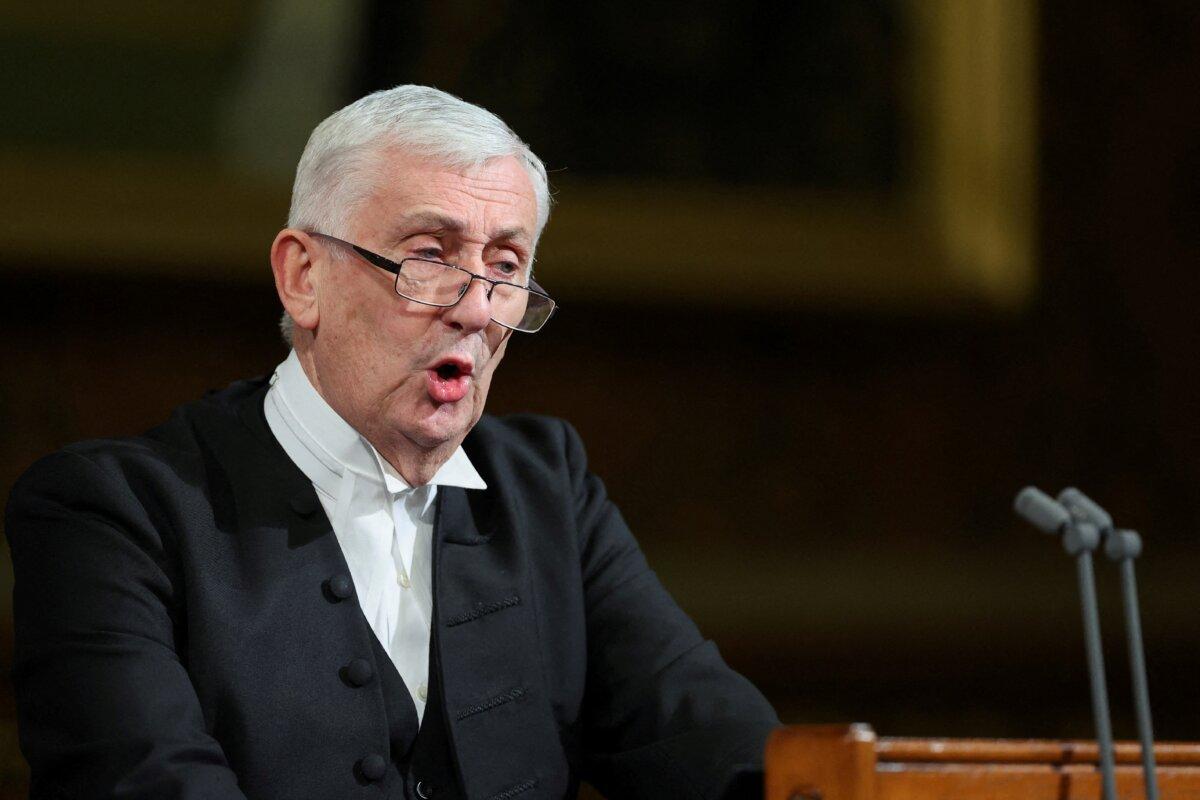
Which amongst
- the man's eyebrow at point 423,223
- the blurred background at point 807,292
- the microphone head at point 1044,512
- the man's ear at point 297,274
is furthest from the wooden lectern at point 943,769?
the blurred background at point 807,292

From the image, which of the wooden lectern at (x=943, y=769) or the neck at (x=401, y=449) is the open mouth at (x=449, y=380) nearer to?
the neck at (x=401, y=449)

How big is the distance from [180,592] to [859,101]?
8.78 feet

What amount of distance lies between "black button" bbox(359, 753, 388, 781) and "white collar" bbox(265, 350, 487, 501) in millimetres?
392

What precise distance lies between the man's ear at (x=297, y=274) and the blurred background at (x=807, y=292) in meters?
1.59

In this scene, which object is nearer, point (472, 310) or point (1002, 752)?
point (1002, 752)

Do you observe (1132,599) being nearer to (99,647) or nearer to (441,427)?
(441,427)

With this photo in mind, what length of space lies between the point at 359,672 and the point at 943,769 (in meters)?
0.79

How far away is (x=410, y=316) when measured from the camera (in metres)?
2.05

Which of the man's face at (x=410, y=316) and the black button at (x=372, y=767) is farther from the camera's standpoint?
the man's face at (x=410, y=316)

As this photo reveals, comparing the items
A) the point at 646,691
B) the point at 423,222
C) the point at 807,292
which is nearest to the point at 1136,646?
the point at 646,691

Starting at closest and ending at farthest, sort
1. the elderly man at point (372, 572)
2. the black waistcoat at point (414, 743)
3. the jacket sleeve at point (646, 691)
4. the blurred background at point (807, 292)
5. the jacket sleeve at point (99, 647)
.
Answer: the jacket sleeve at point (99, 647) < the elderly man at point (372, 572) < the black waistcoat at point (414, 743) < the jacket sleeve at point (646, 691) < the blurred background at point (807, 292)

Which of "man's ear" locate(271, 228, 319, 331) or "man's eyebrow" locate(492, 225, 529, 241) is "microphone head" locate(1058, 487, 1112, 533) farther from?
"man's ear" locate(271, 228, 319, 331)

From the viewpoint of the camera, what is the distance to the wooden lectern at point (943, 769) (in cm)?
142

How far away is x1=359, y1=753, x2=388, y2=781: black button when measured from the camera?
1890 millimetres
